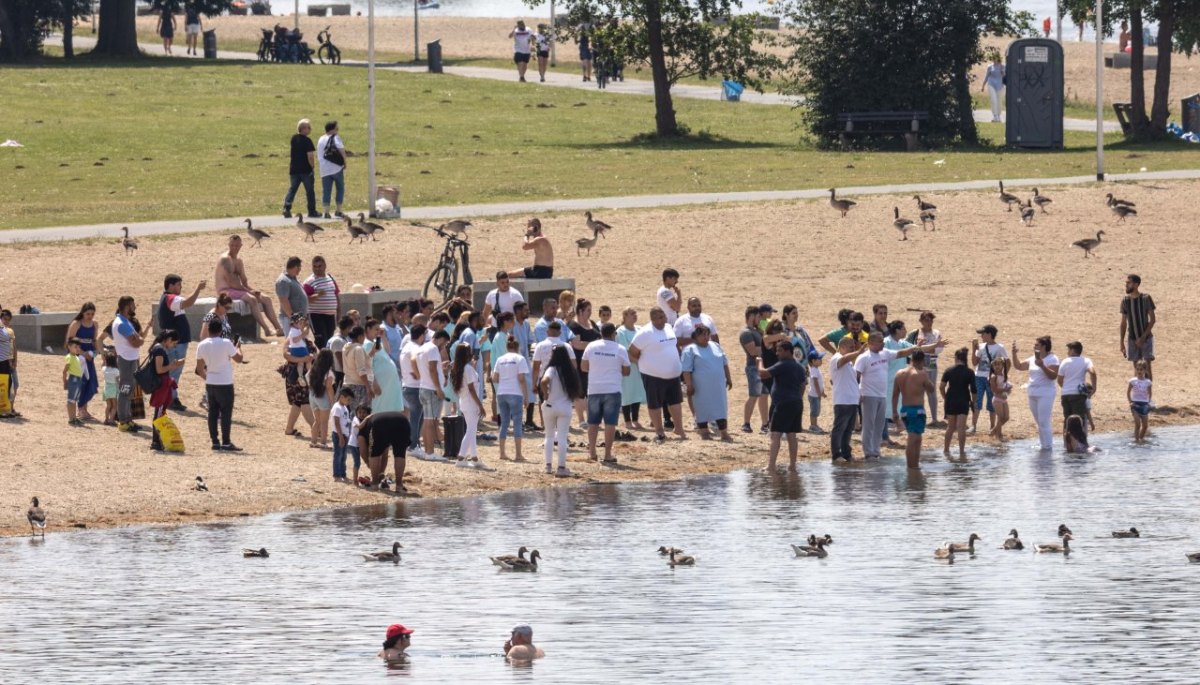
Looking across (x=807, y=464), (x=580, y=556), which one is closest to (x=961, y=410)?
(x=807, y=464)

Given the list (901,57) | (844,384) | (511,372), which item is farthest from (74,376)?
(901,57)

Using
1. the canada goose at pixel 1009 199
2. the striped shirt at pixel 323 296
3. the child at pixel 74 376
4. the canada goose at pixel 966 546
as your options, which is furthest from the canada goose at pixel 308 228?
the canada goose at pixel 966 546

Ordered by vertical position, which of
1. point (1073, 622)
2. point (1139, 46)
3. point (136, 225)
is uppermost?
point (1139, 46)

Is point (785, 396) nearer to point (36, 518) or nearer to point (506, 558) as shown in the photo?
point (506, 558)

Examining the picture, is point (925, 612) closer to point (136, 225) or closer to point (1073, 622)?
point (1073, 622)

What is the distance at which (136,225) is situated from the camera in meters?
40.7

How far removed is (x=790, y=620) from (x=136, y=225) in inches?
971

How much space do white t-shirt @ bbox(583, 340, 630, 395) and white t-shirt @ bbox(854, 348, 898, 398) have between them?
2.87m

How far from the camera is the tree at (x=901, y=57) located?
56000 millimetres

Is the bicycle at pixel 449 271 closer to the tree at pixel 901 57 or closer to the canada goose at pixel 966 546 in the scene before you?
the canada goose at pixel 966 546

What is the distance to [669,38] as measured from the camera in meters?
58.8

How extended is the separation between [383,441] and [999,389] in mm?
8828

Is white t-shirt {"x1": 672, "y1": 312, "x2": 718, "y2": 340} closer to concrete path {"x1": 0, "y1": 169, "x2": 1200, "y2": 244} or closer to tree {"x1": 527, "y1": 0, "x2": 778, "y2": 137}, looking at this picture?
concrete path {"x1": 0, "y1": 169, "x2": 1200, "y2": 244}

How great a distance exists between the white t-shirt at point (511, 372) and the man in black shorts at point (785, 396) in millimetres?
2894
